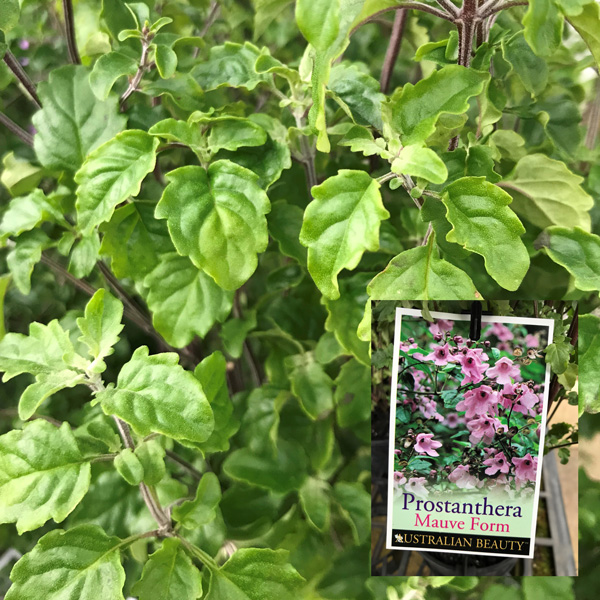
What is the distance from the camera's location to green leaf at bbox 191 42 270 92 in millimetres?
542

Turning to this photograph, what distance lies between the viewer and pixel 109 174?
0.50 meters

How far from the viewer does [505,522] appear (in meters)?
0.51

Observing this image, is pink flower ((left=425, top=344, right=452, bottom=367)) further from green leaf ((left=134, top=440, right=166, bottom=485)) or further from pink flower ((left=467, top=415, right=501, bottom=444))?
green leaf ((left=134, top=440, right=166, bottom=485))

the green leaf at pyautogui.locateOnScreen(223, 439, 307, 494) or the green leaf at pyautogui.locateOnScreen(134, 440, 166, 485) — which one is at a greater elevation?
the green leaf at pyautogui.locateOnScreen(134, 440, 166, 485)

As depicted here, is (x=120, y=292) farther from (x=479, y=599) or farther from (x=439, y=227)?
(x=479, y=599)

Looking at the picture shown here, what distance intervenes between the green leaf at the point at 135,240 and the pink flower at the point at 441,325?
275 mm

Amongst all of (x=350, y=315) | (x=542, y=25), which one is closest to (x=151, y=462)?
(x=350, y=315)

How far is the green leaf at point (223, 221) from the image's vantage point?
483mm

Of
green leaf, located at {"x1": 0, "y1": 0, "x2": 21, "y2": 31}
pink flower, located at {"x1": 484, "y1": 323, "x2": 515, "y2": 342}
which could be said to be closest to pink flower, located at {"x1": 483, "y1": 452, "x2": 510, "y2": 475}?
pink flower, located at {"x1": 484, "y1": 323, "x2": 515, "y2": 342}

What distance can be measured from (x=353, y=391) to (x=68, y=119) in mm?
407

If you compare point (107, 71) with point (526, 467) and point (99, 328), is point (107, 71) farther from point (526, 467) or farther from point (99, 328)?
point (526, 467)

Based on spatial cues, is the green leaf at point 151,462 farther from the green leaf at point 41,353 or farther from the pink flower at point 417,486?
the pink flower at point 417,486

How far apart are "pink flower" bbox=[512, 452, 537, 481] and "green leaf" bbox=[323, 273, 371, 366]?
6.0 inches

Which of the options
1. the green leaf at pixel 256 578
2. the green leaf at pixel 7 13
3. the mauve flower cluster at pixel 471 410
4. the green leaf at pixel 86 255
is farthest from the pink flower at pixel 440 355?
the green leaf at pixel 7 13
